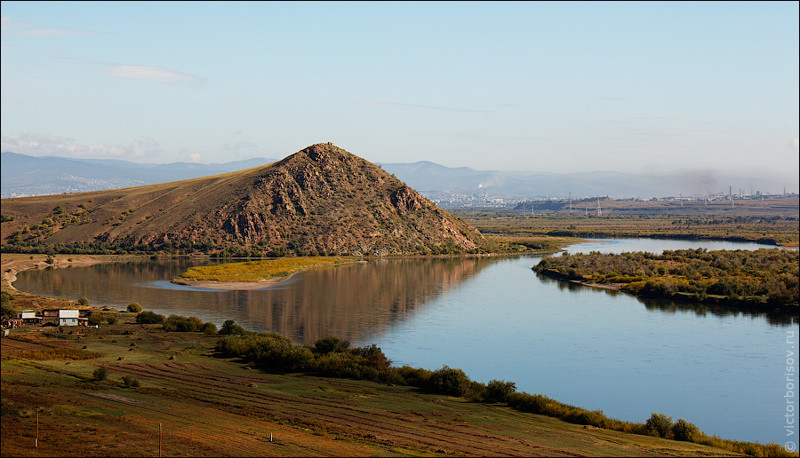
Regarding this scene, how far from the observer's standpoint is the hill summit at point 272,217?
12612 cm

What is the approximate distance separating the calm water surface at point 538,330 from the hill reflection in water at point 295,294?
18cm

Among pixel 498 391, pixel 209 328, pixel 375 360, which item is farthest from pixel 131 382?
pixel 209 328

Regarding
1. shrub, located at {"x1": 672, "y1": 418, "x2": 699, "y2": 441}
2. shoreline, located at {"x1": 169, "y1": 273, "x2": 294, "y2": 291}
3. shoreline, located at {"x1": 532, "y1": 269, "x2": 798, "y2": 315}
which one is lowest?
shrub, located at {"x1": 672, "y1": 418, "x2": 699, "y2": 441}

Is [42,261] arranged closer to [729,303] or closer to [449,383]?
[449,383]

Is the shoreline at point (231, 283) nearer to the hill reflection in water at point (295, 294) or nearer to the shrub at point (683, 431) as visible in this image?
the hill reflection in water at point (295, 294)

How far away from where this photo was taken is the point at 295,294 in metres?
72.8

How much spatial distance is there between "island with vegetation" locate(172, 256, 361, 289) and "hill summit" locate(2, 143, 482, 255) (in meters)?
17.6

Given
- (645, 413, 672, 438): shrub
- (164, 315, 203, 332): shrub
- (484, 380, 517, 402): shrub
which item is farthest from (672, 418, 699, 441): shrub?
(164, 315, 203, 332): shrub

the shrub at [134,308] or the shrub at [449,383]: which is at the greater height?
the shrub at [134,308]

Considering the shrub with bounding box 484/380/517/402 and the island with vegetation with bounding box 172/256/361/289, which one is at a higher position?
the island with vegetation with bounding box 172/256/361/289

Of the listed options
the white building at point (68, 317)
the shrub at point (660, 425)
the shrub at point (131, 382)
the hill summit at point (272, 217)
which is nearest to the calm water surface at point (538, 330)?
the shrub at point (660, 425)

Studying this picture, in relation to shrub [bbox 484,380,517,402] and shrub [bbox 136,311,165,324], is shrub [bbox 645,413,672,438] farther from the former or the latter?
shrub [bbox 136,311,165,324]

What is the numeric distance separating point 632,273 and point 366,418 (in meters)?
62.4

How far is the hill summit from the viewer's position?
126m
